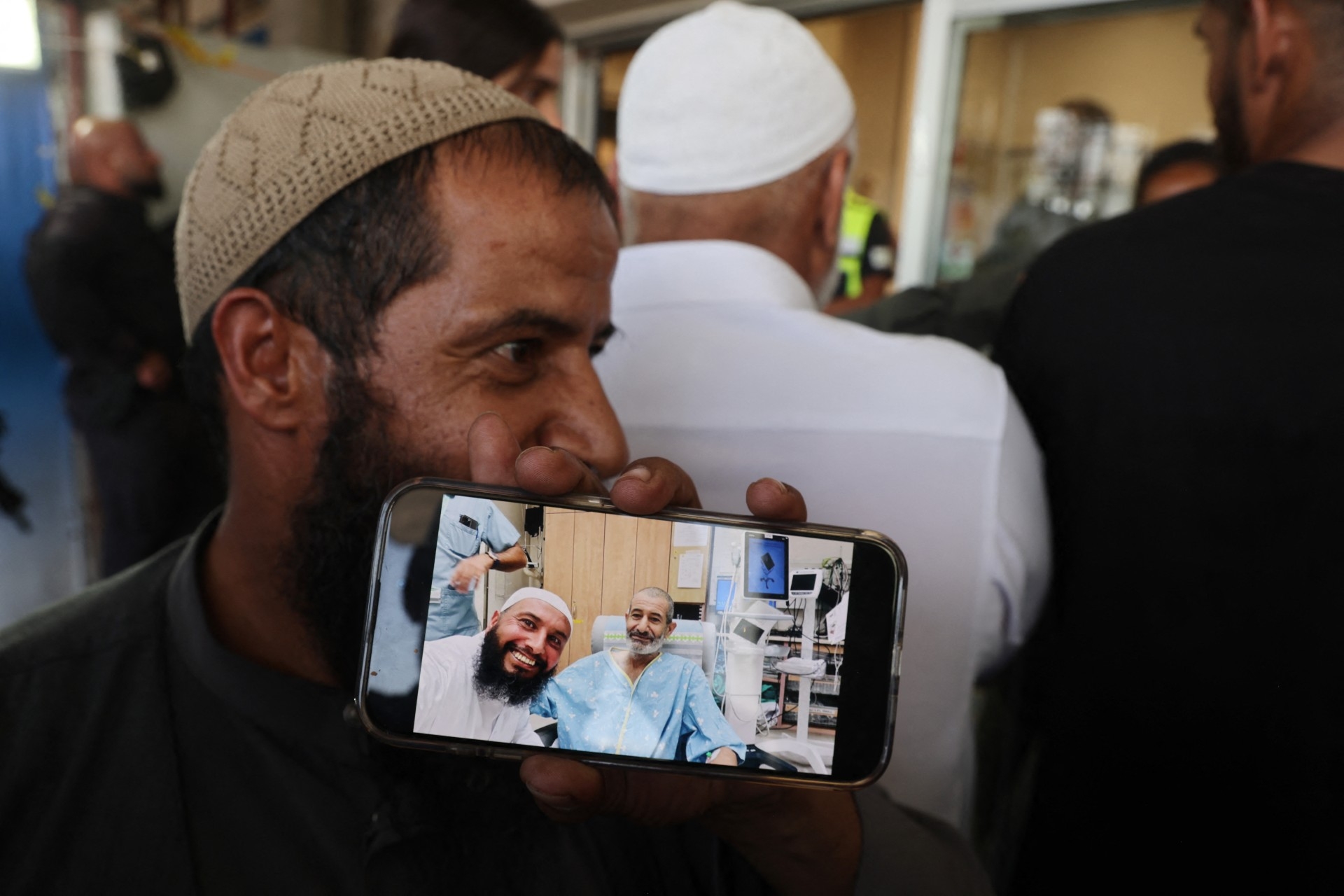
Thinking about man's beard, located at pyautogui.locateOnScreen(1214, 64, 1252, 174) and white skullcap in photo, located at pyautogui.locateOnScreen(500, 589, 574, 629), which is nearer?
white skullcap in photo, located at pyautogui.locateOnScreen(500, 589, 574, 629)

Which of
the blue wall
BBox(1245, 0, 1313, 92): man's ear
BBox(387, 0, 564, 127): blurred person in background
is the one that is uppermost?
BBox(387, 0, 564, 127): blurred person in background

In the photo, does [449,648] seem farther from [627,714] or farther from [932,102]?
[932,102]

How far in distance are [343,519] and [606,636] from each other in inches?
14.6

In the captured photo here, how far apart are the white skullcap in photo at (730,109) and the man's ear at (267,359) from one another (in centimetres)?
62

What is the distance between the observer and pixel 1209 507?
106 centimetres

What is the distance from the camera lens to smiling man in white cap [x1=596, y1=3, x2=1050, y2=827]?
105cm

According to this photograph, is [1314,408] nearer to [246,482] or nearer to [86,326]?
[246,482]

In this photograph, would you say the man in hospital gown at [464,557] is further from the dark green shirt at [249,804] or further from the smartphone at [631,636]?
the dark green shirt at [249,804]

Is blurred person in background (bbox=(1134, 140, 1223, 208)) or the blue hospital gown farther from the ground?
blurred person in background (bbox=(1134, 140, 1223, 208))

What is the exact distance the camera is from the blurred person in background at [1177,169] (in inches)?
99.4

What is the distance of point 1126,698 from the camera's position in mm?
1133

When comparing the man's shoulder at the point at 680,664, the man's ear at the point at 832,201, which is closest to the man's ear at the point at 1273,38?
the man's ear at the point at 832,201

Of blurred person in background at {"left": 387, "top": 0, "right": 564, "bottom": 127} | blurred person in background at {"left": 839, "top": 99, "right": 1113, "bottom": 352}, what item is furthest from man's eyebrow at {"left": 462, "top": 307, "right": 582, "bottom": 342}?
blurred person in background at {"left": 839, "top": 99, "right": 1113, "bottom": 352}

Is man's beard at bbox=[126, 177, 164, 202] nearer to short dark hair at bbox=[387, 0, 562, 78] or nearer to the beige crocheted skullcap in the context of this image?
short dark hair at bbox=[387, 0, 562, 78]
